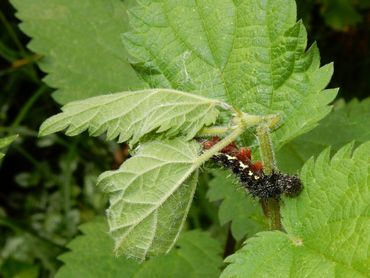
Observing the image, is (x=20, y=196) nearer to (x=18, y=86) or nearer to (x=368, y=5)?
(x=18, y=86)

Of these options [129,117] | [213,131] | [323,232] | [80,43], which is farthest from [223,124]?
[80,43]

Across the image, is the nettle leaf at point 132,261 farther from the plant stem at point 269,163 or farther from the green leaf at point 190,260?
the plant stem at point 269,163

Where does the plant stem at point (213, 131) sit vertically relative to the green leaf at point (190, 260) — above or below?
above

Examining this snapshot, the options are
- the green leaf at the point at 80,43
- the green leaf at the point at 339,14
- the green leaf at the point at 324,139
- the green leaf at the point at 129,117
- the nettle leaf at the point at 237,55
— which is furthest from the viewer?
the green leaf at the point at 339,14

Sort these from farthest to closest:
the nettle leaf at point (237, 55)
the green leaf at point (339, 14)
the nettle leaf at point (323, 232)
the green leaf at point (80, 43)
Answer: the green leaf at point (339, 14) → the green leaf at point (80, 43) → the nettle leaf at point (237, 55) → the nettle leaf at point (323, 232)

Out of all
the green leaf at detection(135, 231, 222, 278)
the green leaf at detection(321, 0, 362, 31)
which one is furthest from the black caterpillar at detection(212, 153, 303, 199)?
the green leaf at detection(321, 0, 362, 31)

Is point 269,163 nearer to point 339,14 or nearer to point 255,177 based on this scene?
point 255,177

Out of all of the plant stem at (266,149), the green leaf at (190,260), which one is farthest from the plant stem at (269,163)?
the green leaf at (190,260)
